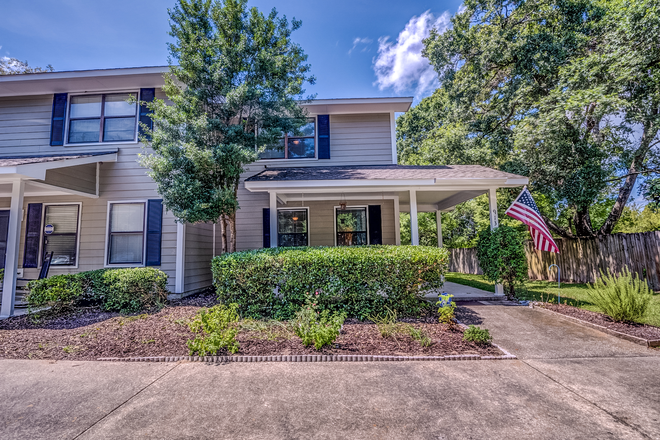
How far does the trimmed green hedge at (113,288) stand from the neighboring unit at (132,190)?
3.60 ft

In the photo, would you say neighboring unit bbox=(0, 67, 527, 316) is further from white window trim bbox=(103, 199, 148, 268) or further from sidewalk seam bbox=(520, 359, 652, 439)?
sidewalk seam bbox=(520, 359, 652, 439)

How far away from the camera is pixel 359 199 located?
8789mm

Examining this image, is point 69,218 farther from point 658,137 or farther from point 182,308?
point 658,137

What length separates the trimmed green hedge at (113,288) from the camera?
5.82m

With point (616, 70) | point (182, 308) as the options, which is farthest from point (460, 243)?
point (182, 308)

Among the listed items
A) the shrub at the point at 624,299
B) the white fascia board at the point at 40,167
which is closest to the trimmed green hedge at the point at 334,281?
the shrub at the point at 624,299

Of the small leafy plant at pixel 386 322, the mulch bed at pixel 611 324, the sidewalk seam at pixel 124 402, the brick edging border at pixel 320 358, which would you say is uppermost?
the small leafy plant at pixel 386 322

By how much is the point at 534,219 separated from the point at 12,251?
34.9 feet

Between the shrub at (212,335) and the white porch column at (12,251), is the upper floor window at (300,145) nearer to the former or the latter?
the white porch column at (12,251)

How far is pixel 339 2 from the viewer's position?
9.89 meters

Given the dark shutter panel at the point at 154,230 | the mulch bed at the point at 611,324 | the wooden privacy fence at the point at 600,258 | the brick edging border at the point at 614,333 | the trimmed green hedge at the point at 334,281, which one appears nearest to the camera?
the brick edging border at the point at 614,333

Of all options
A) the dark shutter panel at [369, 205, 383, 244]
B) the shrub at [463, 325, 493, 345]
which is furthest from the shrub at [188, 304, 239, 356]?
the dark shutter panel at [369, 205, 383, 244]

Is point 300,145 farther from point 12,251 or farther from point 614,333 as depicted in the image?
point 614,333

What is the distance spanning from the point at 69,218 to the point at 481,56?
1496 cm
